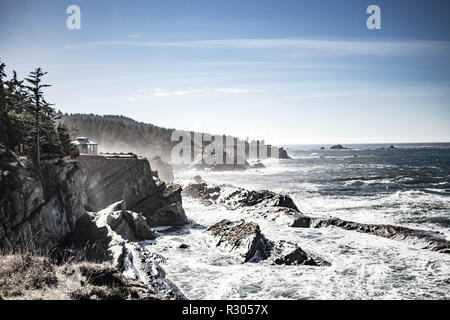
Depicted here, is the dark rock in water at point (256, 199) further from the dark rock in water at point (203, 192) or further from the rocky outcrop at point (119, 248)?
the rocky outcrop at point (119, 248)

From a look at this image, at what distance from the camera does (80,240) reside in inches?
715

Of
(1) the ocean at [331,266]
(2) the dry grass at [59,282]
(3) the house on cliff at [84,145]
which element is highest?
(3) the house on cliff at [84,145]

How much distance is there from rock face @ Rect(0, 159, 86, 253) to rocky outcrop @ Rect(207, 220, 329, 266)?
10.9 meters

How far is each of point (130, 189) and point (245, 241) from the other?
59.7ft

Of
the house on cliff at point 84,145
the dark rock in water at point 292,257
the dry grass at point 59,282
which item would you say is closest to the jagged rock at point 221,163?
the house on cliff at point 84,145

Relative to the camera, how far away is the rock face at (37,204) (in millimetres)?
14508

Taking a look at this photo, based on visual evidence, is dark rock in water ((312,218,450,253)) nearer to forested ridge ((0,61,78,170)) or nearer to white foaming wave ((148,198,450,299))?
white foaming wave ((148,198,450,299))

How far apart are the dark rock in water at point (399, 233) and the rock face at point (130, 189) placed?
48.4 feet

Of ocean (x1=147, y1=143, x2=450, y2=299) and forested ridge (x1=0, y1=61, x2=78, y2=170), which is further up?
forested ridge (x1=0, y1=61, x2=78, y2=170)

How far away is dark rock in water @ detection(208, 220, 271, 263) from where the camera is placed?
1923 centimetres

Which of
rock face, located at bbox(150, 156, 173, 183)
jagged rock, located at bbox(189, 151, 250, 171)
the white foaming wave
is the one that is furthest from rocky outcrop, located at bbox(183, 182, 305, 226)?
jagged rock, located at bbox(189, 151, 250, 171)

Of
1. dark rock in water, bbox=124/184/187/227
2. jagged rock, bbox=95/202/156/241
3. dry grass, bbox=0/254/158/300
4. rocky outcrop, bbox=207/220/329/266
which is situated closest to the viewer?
dry grass, bbox=0/254/158/300

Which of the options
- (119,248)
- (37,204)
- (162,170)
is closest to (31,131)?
(37,204)
